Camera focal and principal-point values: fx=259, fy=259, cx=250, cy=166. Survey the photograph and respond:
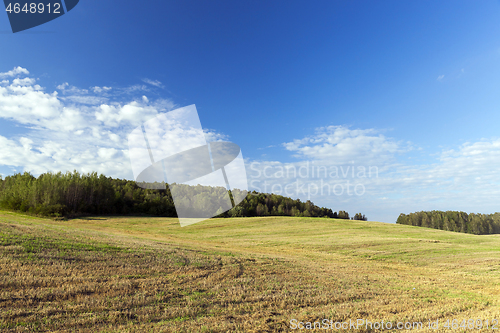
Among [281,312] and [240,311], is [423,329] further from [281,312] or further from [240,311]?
[240,311]

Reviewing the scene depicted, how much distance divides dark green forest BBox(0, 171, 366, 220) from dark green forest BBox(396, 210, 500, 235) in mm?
53585

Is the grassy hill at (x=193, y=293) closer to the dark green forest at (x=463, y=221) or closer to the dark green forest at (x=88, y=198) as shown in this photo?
the dark green forest at (x=88, y=198)

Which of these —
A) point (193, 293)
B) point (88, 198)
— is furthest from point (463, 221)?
point (88, 198)

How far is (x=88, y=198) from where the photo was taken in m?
70.5

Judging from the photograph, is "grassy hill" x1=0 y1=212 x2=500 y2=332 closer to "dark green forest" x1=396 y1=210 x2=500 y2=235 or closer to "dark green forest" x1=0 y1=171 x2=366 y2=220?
"dark green forest" x1=0 y1=171 x2=366 y2=220

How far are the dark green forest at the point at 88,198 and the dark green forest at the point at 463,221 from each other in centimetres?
5358

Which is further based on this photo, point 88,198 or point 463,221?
point 463,221

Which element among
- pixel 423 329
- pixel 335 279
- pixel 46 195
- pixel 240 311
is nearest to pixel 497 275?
pixel 335 279

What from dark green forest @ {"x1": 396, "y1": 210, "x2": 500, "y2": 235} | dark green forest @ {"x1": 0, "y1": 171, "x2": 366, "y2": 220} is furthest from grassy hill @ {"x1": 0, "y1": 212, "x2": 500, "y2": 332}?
dark green forest @ {"x1": 396, "y1": 210, "x2": 500, "y2": 235}

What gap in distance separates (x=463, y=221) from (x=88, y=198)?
12913 centimetres

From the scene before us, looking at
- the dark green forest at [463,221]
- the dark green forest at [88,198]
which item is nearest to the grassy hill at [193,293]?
the dark green forest at [88,198]

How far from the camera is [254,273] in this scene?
13.9 m

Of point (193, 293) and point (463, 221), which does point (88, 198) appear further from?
point (463, 221)

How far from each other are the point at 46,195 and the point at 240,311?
68969 millimetres
